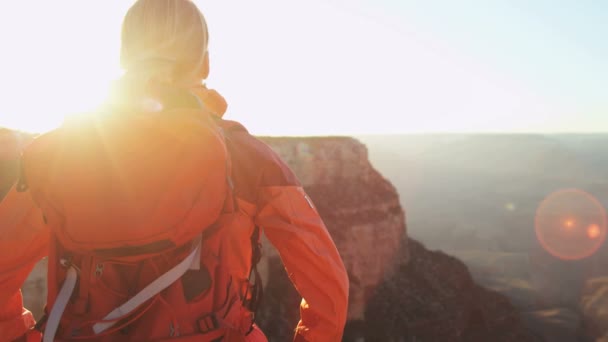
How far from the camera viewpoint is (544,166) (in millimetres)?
147000

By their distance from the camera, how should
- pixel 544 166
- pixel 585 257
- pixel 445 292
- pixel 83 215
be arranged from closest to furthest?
pixel 83 215 < pixel 445 292 < pixel 585 257 < pixel 544 166

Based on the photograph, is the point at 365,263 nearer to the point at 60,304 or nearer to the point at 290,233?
the point at 290,233

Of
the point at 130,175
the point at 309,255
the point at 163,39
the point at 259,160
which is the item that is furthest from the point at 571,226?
the point at 130,175

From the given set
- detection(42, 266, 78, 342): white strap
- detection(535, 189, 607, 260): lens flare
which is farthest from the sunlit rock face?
detection(535, 189, 607, 260): lens flare

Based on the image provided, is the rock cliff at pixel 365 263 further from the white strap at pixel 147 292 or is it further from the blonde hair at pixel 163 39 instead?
the white strap at pixel 147 292

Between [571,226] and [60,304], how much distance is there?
291ft

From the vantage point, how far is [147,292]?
4.17ft

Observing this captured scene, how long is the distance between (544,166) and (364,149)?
151909 mm

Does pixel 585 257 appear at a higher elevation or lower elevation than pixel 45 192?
lower

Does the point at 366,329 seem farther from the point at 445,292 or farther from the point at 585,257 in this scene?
the point at 585,257

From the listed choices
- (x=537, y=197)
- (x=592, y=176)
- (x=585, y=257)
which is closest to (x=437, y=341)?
(x=585, y=257)

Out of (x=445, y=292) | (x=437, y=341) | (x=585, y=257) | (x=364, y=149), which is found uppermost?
(x=364, y=149)

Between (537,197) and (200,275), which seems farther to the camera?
(537,197)

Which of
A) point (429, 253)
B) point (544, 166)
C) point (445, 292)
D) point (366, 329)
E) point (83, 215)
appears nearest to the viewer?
point (83, 215)
